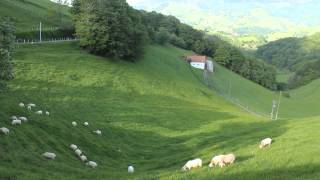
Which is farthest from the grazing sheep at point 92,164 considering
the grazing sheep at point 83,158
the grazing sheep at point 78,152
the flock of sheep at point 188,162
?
the grazing sheep at point 78,152

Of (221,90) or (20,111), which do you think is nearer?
(20,111)

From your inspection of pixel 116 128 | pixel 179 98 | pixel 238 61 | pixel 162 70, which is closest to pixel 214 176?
pixel 116 128

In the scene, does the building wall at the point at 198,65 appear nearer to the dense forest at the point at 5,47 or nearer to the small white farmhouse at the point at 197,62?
the small white farmhouse at the point at 197,62

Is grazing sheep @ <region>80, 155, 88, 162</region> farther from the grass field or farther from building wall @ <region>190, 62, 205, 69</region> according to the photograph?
building wall @ <region>190, 62, 205, 69</region>

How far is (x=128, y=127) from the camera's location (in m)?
56.2

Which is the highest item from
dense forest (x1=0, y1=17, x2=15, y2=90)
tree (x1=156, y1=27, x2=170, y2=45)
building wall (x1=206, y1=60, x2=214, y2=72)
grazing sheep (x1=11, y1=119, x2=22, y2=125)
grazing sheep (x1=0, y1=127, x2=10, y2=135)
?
dense forest (x1=0, y1=17, x2=15, y2=90)

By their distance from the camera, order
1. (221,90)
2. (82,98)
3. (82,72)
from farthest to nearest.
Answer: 1. (221,90)
2. (82,72)
3. (82,98)

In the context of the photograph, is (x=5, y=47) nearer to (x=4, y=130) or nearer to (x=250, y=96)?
(x=4, y=130)

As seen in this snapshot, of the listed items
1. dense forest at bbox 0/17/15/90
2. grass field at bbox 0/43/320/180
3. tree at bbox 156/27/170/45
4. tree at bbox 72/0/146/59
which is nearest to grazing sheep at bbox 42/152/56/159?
grass field at bbox 0/43/320/180

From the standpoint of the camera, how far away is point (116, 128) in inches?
2124

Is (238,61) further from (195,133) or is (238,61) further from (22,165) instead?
(22,165)

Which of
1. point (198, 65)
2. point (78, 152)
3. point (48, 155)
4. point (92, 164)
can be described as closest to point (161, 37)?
point (198, 65)

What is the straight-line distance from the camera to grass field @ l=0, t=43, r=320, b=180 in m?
27.5

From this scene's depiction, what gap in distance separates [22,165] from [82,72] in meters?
57.3
